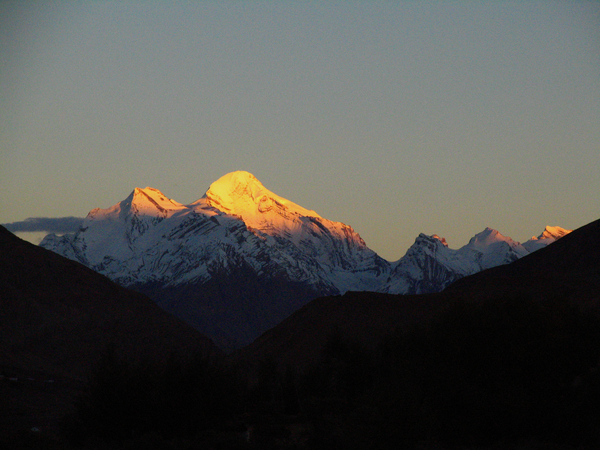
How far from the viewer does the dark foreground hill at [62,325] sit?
9631 centimetres

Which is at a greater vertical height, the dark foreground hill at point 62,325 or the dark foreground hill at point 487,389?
the dark foreground hill at point 62,325

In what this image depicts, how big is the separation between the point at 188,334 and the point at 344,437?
313 ft

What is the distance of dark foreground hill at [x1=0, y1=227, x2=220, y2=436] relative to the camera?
3792 inches

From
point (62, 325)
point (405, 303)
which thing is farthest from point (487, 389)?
point (62, 325)

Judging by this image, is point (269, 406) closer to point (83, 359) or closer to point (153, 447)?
point (153, 447)

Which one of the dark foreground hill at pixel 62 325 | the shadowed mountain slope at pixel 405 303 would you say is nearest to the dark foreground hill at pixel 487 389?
the shadowed mountain slope at pixel 405 303

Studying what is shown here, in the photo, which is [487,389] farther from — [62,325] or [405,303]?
[62,325]

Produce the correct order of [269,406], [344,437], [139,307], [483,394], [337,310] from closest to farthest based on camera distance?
[344,437] < [483,394] < [269,406] < [337,310] < [139,307]

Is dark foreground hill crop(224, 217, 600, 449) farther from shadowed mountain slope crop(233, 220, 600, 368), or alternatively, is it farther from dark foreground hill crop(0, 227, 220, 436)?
dark foreground hill crop(0, 227, 220, 436)

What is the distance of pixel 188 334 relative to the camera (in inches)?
5177

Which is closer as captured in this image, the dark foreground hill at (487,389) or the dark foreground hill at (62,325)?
the dark foreground hill at (487,389)

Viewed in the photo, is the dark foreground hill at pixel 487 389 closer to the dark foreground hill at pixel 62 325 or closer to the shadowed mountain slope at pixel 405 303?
the shadowed mountain slope at pixel 405 303

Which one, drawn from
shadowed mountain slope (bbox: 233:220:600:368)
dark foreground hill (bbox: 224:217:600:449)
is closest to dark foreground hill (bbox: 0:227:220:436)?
shadowed mountain slope (bbox: 233:220:600:368)

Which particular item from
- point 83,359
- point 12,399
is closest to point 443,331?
point 12,399
